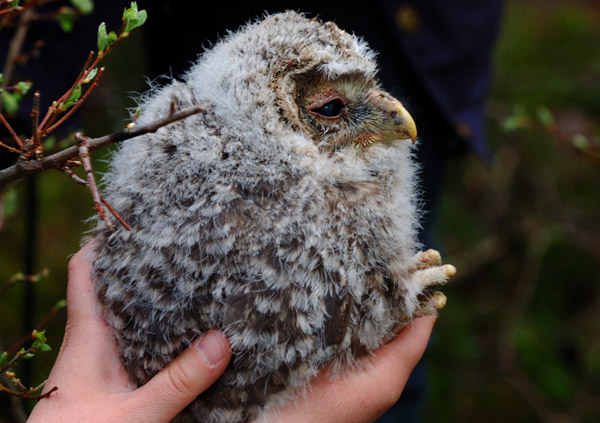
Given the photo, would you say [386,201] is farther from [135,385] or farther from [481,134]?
[481,134]

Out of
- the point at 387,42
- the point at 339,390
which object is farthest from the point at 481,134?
the point at 339,390

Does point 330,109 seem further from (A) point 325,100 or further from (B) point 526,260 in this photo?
(B) point 526,260

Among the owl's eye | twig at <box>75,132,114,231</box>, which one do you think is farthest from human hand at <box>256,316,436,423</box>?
twig at <box>75,132,114,231</box>

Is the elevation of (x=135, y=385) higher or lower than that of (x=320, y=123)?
lower

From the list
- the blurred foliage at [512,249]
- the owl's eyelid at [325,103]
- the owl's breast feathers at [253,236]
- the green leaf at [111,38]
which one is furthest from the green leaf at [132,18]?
the blurred foliage at [512,249]

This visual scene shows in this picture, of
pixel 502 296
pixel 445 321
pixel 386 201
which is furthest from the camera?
pixel 502 296

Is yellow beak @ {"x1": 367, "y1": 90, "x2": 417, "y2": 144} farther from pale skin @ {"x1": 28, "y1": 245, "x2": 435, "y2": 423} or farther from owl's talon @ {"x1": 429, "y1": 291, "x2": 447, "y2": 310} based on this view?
pale skin @ {"x1": 28, "y1": 245, "x2": 435, "y2": 423}

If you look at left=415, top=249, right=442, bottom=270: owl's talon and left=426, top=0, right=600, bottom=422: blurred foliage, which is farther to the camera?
left=426, top=0, right=600, bottom=422: blurred foliage
